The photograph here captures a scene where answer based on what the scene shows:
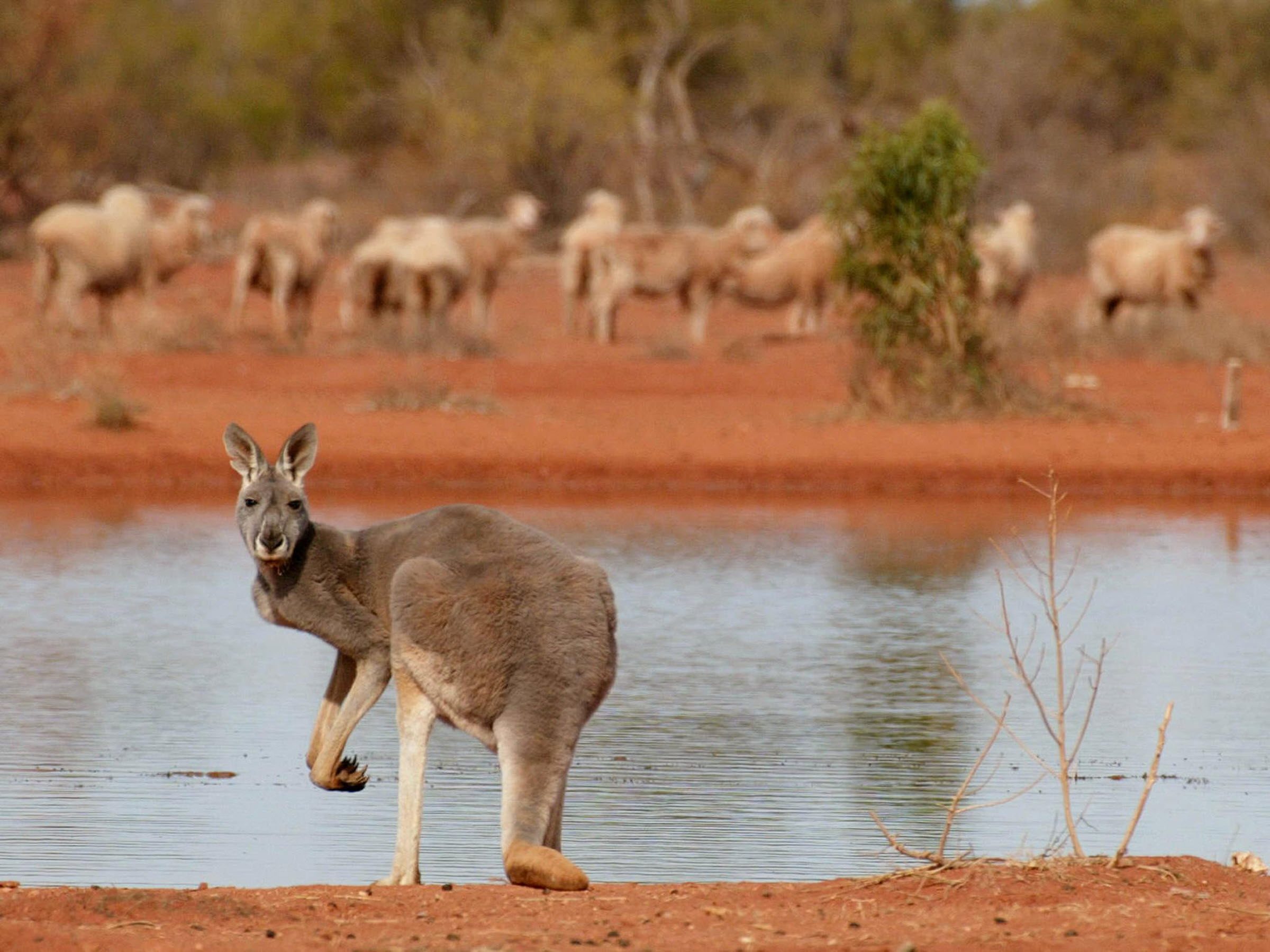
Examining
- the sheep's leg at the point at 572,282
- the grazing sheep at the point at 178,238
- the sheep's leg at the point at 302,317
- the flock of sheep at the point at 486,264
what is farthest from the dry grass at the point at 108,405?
the sheep's leg at the point at 572,282

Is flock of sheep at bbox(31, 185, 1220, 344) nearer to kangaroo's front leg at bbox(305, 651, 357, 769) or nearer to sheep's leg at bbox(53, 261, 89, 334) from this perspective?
sheep's leg at bbox(53, 261, 89, 334)

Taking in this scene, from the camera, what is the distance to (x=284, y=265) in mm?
25703

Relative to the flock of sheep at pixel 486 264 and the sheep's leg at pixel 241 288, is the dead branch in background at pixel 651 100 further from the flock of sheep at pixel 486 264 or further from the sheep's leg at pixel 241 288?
the sheep's leg at pixel 241 288

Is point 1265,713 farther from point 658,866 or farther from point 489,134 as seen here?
point 489,134

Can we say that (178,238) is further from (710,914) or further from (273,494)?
(710,914)

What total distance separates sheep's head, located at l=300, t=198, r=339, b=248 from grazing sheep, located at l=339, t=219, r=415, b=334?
1.48 feet

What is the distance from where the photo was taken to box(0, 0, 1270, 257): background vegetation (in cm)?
3891

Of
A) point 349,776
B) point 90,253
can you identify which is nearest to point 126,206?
point 90,253

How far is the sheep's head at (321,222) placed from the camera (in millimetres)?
26656

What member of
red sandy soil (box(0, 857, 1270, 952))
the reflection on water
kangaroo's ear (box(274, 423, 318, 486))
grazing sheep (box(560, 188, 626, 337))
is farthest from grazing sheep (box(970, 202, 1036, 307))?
red sandy soil (box(0, 857, 1270, 952))

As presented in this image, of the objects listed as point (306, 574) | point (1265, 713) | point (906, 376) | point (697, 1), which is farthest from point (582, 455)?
point (697, 1)

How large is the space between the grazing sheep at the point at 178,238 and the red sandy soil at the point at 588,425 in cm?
146

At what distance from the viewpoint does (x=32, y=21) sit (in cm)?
3456

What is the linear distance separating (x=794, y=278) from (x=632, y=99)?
15796 millimetres
